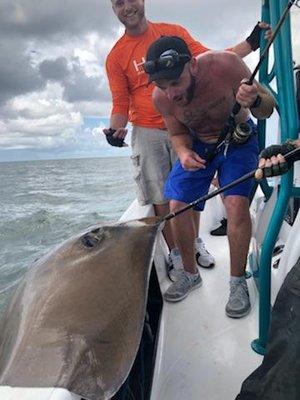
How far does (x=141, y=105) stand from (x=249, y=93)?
4.86 ft

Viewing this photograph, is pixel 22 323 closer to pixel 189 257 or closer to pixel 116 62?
pixel 189 257

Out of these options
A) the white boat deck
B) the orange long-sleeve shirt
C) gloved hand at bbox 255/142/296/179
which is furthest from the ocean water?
gloved hand at bbox 255/142/296/179

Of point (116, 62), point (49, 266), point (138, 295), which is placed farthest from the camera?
point (116, 62)

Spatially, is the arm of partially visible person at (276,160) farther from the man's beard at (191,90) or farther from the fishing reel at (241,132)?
the man's beard at (191,90)

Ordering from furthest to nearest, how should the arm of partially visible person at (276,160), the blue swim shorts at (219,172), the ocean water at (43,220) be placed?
the ocean water at (43,220) → the blue swim shorts at (219,172) → the arm of partially visible person at (276,160)

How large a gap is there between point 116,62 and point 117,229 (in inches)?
78.4

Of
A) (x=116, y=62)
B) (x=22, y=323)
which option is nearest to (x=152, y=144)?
(x=116, y=62)

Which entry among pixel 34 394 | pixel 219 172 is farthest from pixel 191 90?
pixel 34 394

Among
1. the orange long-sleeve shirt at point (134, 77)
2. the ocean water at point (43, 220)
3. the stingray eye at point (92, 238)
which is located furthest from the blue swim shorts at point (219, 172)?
the ocean water at point (43, 220)

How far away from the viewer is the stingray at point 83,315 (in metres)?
1.15

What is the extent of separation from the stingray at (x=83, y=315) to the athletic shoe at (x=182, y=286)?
100cm

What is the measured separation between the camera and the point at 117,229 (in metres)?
1.87

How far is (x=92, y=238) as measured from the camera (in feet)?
5.83

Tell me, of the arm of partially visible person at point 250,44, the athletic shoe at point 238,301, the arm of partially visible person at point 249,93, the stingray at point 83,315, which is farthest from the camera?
the arm of partially visible person at point 250,44
